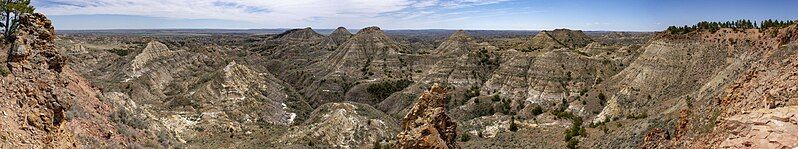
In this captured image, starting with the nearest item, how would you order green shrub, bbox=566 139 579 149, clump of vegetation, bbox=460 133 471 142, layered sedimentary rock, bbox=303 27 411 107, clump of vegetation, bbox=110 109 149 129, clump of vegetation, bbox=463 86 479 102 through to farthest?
clump of vegetation, bbox=110 109 149 129, green shrub, bbox=566 139 579 149, clump of vegetation, bbox=460 133 471 142, clump of vegetation, bbox=463 86 479 102, layered sedimentary rock, bbox=303 27 411 107

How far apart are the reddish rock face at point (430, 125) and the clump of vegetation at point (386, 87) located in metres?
56.4

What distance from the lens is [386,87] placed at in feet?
285

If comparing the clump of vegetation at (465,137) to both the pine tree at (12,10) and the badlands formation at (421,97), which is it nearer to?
the badlands formation at (421,97)

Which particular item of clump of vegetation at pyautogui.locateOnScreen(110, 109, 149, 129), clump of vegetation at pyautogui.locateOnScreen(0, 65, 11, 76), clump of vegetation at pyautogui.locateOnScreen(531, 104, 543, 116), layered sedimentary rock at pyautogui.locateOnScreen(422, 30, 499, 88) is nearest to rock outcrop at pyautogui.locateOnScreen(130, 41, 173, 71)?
layered sedimentary rock at pyautogui.locateOnScreen(422, 30, 499, 88)

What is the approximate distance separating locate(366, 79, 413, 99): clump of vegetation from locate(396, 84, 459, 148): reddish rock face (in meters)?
56.4

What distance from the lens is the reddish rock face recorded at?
20.9 metres

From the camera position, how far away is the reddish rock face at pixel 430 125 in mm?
20875

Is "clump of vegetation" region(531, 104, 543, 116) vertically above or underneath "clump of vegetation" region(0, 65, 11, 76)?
underneath

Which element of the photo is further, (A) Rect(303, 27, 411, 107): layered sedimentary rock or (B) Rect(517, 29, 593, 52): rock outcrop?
(B) Rect(517, 29, 593, 52): rock outcrop

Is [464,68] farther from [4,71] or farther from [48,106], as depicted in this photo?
[4,71]

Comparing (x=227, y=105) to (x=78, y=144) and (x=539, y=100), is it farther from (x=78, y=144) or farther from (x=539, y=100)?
(x=78, y=144)

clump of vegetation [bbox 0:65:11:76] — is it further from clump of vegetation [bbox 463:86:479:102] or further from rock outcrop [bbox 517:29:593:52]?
rock outcrop [bbox 517:29:593:52]

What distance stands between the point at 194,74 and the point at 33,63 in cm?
7850

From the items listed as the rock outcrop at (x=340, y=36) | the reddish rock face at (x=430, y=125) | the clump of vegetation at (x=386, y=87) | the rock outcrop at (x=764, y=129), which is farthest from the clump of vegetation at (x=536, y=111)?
the rock outcrop at (x=340, y=36)
